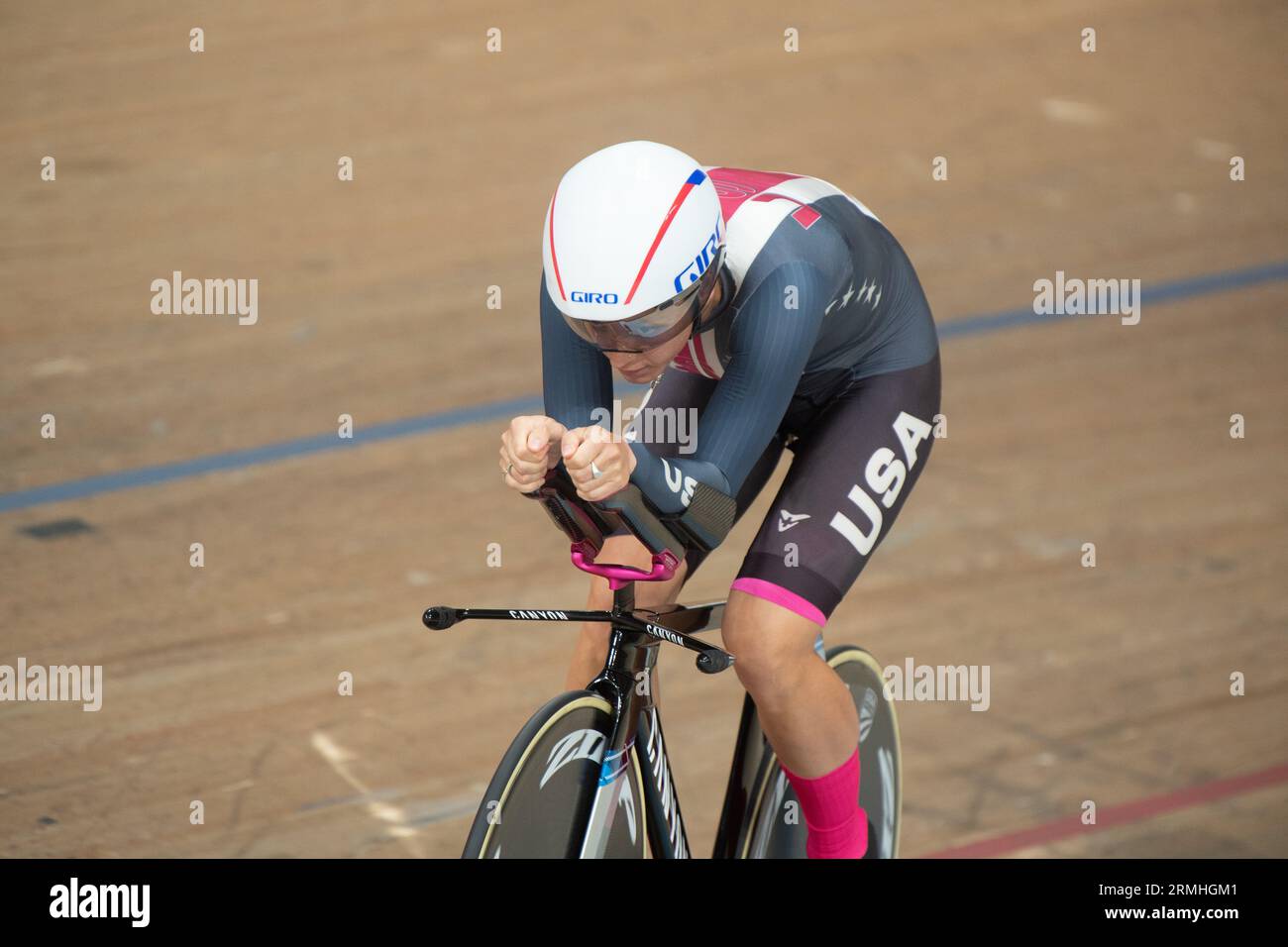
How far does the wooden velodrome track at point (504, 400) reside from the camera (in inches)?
141

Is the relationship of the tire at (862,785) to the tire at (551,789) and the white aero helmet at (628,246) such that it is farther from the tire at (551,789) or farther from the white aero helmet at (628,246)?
the white aero helmet at (628,246)

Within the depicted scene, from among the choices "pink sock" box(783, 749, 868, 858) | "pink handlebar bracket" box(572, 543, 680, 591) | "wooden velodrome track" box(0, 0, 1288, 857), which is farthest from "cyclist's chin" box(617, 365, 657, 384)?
"wooden velodrome track" box(0, 0, 1288, 857)

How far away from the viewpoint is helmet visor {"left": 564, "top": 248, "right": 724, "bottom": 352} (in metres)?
2.16

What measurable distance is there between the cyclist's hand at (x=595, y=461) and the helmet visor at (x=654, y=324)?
22 cm

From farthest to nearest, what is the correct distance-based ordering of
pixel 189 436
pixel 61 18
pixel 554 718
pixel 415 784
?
pixel 61 18 < pixel 189 436 < pixel 415 784 < pixel 554 718

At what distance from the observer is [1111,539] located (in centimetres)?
443

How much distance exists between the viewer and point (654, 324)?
219cm

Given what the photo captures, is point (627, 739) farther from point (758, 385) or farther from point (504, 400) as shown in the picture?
point (504, 400)

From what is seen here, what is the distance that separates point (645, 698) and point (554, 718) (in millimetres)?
210

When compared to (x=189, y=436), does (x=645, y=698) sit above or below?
below

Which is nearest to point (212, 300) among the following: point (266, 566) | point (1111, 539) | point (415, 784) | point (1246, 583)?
point (266, 566)

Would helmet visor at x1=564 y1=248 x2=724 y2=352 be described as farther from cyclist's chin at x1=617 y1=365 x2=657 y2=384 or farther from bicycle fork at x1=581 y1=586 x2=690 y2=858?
bicycle fork at x1=581 y1=586 x2=690 y2=858

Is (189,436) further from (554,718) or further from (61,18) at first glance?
(61,18)

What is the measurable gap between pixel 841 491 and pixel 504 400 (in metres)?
2.63
